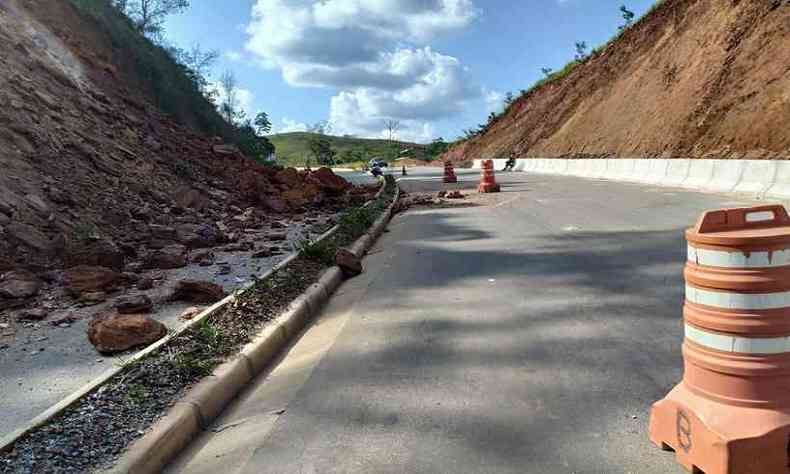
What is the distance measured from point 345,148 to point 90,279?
13641 centimetres

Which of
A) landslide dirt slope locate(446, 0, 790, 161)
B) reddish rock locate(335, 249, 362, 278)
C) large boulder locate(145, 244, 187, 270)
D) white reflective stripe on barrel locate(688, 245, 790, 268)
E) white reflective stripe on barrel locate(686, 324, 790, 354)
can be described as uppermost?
landslide dirt slope locate(446, 0, 790, 161)

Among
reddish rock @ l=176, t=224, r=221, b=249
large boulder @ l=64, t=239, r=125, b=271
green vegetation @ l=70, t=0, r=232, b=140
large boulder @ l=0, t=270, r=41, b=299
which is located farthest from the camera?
green vegetation @ l=70, t=0, r=232, b=140

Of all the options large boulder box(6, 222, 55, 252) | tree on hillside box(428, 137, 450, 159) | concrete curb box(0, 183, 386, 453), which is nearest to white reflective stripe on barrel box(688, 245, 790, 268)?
concrete curb box(0, 183, 386, 453)

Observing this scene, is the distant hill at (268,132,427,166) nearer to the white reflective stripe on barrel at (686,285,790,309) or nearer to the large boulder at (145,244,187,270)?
the large boulder at (145,244,187,270)

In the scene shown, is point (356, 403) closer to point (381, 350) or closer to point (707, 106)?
point (381, 350)

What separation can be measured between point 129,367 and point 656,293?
454 cm

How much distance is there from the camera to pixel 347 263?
8.39 meters

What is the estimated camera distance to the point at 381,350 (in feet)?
16.7

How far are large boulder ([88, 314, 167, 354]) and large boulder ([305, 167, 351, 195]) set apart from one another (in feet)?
47.6

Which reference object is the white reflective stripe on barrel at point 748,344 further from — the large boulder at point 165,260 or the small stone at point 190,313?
the large boulder at point 165,260

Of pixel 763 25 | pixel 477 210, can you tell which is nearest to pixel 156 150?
pixel 477 210

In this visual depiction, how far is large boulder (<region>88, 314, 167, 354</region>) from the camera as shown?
205 inches

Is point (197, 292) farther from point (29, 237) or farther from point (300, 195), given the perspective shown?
point (300, 195)

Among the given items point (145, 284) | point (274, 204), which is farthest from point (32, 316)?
point (274, 204)
